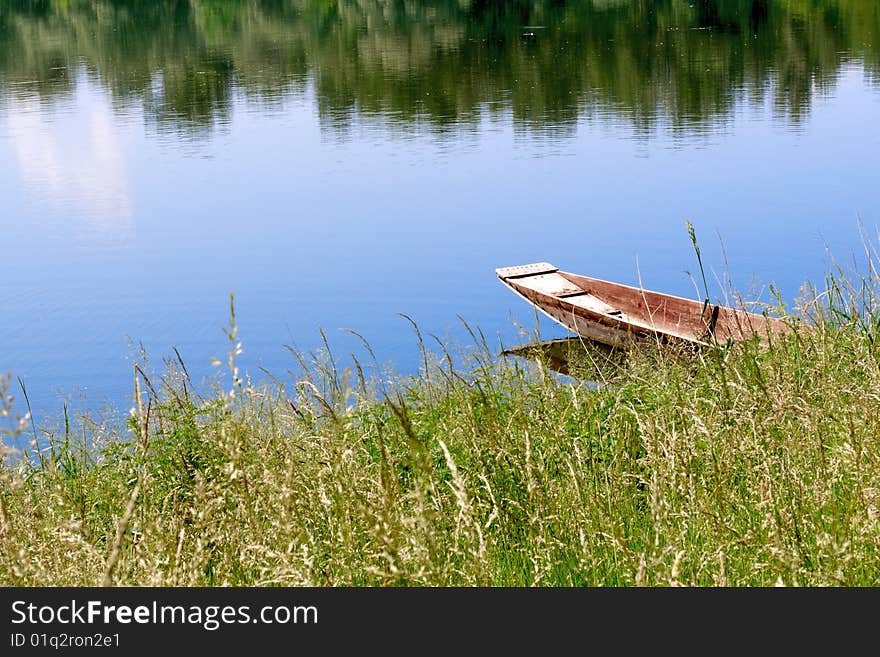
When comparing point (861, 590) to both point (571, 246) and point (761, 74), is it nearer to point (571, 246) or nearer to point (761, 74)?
point (571, 246)

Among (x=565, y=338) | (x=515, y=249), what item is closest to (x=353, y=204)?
(x=515, y=249)

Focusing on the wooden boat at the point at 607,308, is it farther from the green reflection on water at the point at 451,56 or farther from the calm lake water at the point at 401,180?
the green reflection on water at the point at 451,56

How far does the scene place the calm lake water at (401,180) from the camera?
1455 cm

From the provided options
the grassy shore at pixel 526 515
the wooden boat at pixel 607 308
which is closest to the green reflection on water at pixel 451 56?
the wooden boat at pixel 607 308

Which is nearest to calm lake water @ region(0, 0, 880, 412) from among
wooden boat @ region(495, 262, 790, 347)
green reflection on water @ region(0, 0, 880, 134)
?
green reflection on water @ region(0, 0, 880, 134)

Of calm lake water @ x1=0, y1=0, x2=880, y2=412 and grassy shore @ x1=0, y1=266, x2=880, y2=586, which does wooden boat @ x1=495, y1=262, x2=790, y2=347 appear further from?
grassy shore @ x1=0, y1=266, x2=880, y2=586

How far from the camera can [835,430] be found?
4207 mm

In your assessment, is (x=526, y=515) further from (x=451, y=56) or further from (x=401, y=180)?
(x=451, y=56)

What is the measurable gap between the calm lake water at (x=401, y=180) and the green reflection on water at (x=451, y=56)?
22 centimetres

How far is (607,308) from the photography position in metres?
12.4

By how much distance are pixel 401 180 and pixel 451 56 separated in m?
21.7

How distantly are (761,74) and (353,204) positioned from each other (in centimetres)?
2034

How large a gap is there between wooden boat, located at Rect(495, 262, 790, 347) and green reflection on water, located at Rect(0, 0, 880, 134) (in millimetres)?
15087

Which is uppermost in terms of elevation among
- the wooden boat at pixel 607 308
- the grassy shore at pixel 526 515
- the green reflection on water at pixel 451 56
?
the green reflection on water at pixel 451 56
